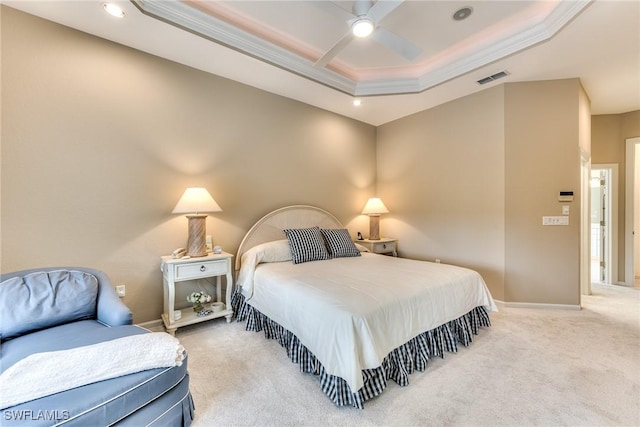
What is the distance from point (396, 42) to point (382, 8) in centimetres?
42

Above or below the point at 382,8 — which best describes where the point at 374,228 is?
below

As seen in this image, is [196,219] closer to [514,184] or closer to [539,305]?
[514,184]

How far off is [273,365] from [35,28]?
3.51 metres

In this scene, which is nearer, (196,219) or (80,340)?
(80,340)

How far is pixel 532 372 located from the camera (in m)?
2.05

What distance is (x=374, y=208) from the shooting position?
4.46 m

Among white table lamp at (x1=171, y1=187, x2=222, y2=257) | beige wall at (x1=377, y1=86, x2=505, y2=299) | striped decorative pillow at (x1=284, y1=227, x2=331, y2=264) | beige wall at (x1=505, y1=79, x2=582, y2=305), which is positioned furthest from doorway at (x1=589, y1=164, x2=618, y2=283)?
white table lamp at (x1=171, y1=187, x2=222, y2=257)

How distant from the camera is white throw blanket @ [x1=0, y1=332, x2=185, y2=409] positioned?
43.3 inches

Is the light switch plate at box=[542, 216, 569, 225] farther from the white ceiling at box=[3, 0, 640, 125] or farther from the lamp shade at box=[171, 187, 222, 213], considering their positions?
the lamp shade at box=[171, 187, 222, 213]

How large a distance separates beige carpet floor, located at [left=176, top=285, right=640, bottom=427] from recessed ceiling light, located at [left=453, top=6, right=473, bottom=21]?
10.3 ft

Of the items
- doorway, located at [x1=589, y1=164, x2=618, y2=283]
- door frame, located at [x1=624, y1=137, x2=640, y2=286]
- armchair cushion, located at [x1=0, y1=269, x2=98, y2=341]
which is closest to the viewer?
armchair cushion, located at [x1=0, y1=269, x2=98, y2=341]

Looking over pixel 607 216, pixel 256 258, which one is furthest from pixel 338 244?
pixel 607 216

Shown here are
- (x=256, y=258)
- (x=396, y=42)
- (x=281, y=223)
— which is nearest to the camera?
(x=396, y=42)

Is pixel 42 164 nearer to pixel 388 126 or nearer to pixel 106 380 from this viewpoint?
pixel 106 380
